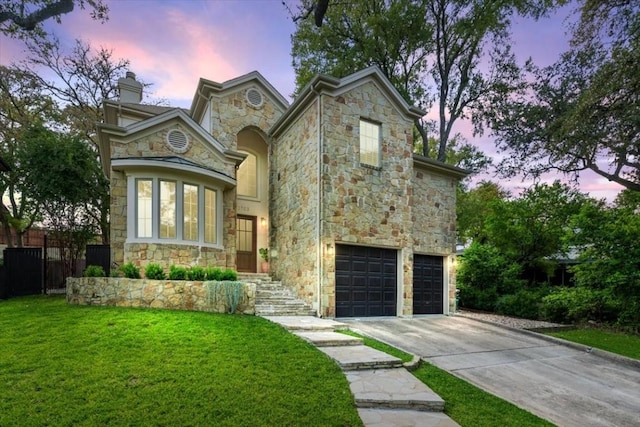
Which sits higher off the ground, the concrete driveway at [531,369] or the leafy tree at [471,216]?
the leafy tree at [471,216]

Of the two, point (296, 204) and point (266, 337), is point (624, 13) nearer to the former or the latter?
point (296, 204)

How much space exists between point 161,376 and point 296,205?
292 inches

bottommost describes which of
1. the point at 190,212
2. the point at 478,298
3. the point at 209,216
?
the point at 478,298

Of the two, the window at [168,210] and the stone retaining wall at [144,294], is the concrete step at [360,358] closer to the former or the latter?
the stone retaining wall at [144,294]

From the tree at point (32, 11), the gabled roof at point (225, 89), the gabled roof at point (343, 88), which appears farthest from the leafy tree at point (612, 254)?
the tree at point (32, 11)

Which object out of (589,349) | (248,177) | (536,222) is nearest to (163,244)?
(248,177)

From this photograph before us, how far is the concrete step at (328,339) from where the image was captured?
6539 mm

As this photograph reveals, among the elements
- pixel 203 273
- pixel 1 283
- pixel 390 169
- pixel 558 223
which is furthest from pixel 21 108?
pixel 558 223

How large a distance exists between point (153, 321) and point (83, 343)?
1502mm

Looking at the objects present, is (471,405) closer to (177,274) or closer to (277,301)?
(277,301)

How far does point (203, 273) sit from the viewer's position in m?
9.00

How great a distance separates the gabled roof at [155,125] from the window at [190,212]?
71.2 inches

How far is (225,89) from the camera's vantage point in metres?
13.7

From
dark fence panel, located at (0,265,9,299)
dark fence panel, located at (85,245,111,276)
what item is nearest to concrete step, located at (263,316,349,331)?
dark fence panel, located at (85,245,111,276)
